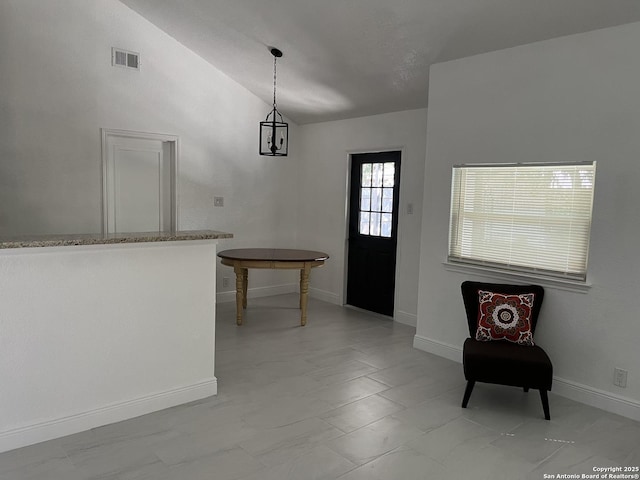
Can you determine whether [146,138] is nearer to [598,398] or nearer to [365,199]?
[365,199]

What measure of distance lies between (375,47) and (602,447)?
328 cm

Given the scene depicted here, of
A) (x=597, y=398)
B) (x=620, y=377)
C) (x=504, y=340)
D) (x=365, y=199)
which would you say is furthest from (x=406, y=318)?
(x=620, y=377)

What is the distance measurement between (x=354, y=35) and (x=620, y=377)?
3.18 metres

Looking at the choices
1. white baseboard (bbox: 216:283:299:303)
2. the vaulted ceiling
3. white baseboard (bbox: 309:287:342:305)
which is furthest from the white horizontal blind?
white baseboard (bbox: 216:283:299:303)

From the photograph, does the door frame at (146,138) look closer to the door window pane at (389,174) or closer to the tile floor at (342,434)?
the tile floor at (342,434)

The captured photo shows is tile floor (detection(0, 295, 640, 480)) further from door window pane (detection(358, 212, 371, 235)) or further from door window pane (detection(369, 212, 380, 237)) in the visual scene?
door window pane (detection(358, 212, 371, 235))

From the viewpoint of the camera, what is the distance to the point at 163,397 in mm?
3111

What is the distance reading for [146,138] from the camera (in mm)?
5176

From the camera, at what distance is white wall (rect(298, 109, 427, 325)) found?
5148 millimetres

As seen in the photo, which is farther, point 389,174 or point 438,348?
point 389,174

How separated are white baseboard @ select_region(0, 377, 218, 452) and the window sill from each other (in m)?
2.17

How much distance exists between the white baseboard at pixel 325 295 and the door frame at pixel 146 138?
2028mm

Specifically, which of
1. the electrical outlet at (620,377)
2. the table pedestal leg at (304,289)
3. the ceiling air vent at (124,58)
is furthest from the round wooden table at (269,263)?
the electrical outlet at (620,377)

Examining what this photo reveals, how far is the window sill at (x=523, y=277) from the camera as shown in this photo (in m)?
3.40
